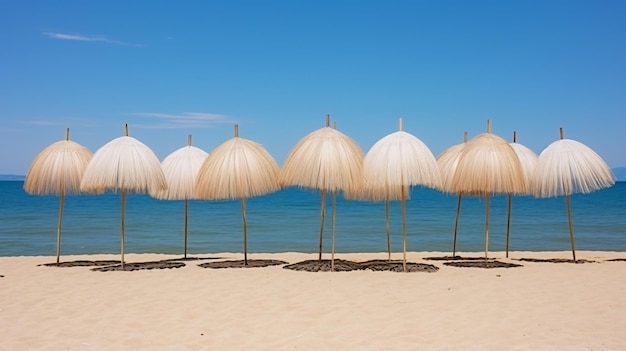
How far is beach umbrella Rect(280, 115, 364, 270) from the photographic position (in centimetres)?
1194

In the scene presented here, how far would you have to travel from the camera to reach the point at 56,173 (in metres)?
13.5

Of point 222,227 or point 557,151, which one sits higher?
point 557,151

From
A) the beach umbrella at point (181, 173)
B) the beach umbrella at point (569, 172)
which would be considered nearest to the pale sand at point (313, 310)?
the beach umbrella at point (569, 172)

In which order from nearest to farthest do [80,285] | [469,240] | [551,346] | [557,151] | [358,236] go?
1. [551,346]
2. [80,285]
3. [557,151]
4. [469,240]
5. [358,236]

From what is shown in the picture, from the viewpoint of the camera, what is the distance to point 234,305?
30.0 feet

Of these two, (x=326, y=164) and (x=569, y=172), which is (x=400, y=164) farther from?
(x=569, y=172)

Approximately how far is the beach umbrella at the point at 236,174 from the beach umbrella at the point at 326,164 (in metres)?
0.40

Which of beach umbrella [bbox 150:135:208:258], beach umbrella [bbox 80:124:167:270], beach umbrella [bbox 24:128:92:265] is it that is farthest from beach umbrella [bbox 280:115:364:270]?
beach umbrella [bbox 24:128:92:265]

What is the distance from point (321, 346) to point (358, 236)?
75.0ft

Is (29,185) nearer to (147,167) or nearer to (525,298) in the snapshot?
(147,167)

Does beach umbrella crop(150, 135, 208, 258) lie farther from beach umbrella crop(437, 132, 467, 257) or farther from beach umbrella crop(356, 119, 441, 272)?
beach umbrella crop(437, 132, 467, 257)

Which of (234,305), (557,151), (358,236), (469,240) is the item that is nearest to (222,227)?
(358,236)

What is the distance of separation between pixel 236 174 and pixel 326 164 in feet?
5.78

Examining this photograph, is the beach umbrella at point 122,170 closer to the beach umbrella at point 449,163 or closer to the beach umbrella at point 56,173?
the beach umbrella at point 56,173
